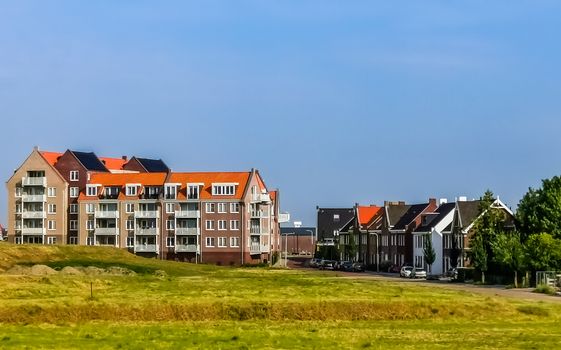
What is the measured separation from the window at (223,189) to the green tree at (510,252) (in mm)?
63111

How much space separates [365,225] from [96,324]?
461 feet

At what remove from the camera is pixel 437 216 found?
14875 centimetres

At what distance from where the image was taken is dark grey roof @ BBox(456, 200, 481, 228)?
439ft

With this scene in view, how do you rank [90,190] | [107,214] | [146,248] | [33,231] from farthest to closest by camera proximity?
[33,231], [90,190], [107,214], [146,248]

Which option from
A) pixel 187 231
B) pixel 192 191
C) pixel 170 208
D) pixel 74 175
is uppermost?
pixel 74 175

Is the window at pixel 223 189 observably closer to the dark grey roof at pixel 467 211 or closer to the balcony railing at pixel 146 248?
the balcony railing at pixel 146 248

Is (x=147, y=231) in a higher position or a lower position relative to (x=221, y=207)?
lower

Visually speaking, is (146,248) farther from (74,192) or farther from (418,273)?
(418,273)

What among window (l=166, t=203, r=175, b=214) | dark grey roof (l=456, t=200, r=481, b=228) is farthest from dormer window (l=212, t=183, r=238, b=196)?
dark grey roof (l=456, t=200, r=481, b=228)

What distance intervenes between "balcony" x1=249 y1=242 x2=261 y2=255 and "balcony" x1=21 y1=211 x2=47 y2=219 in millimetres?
32651

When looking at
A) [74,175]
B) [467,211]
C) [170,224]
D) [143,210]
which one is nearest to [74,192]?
[74,175]

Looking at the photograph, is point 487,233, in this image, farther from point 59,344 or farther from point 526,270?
point 59,344

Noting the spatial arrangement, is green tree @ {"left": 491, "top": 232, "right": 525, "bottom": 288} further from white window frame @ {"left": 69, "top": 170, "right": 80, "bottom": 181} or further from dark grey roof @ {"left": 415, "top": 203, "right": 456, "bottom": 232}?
white window frame @ {"left": 69, "top": 170, "right": 80, "bottom": 181}

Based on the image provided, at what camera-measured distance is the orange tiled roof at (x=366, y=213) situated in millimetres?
186725
